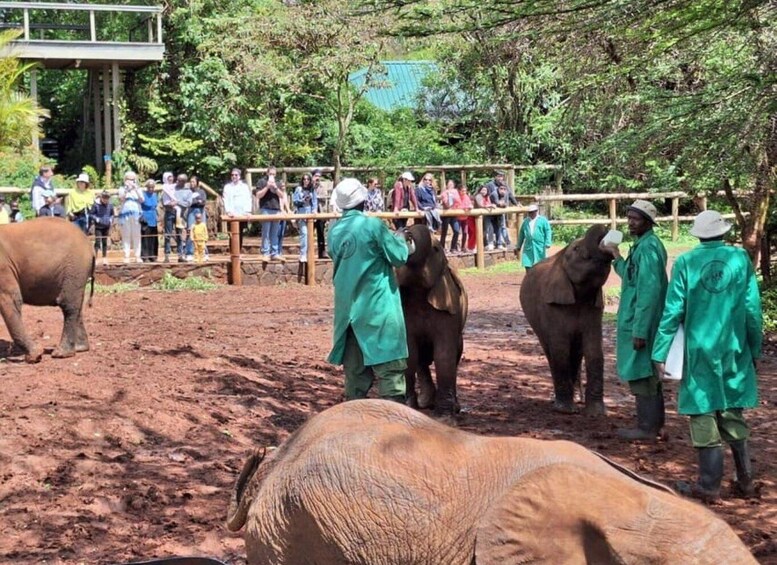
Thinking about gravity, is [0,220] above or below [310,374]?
above

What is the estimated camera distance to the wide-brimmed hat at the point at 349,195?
25.0 feet

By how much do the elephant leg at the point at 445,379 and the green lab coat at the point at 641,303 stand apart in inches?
59.6

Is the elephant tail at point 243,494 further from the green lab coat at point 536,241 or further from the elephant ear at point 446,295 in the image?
the green lab coat at point 536,241

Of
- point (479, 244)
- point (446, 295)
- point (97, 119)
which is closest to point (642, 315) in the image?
point (446, 295)

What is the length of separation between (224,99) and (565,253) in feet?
69.2

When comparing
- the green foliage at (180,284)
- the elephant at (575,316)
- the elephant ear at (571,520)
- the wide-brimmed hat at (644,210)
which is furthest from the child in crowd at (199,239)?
the elephant ear at (571,520)

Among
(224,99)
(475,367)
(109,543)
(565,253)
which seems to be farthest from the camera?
(224,99)

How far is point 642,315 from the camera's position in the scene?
7.95 meters

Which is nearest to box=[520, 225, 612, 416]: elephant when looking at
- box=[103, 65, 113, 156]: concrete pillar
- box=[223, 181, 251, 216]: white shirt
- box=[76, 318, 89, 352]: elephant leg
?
box=[76, 318, 89, 352]: elephant leg

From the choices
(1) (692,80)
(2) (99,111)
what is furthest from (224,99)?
(1) (692,80)

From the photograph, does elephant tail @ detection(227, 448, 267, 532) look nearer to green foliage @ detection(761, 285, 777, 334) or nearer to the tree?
green foliage @ detection(761, 285, 777, 334)

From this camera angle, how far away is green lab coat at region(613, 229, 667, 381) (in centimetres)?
795

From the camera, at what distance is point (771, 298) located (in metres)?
15.0

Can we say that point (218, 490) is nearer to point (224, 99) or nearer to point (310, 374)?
point (310, 374)
